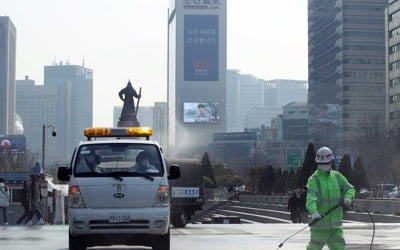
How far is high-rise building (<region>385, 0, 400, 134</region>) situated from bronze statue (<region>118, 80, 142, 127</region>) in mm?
76950

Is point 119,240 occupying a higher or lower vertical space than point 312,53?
lower

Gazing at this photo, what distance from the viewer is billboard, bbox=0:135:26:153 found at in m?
116

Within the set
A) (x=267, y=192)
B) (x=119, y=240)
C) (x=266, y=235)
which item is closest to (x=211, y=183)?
(x=267, y=192)

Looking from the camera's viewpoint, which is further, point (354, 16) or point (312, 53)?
point (312, 53)

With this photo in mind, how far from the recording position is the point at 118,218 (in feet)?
47.3

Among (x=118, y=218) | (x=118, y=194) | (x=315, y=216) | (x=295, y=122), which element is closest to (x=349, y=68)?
(x=295, y=122)

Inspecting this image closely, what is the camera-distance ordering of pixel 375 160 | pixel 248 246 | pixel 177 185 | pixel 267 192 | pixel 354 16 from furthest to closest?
pixel 354 16 → pixel 375 160 → pixel 267 192 → pixel 177 185 → pixel 248 246

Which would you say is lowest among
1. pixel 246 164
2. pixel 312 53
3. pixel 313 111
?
pixel 246 164

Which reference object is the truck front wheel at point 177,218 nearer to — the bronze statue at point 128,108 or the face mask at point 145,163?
the face mask at point 145,163

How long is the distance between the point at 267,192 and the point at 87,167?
5622 cm

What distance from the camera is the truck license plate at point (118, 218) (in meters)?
14.4

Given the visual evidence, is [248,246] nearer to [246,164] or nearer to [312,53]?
[246,164]

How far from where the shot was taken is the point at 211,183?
82.8 meters

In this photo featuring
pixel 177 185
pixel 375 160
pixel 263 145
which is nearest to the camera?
pixel 177 185
